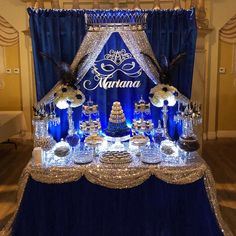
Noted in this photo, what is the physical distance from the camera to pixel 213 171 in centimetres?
518

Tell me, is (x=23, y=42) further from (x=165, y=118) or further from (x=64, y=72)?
(x=165, y=118)

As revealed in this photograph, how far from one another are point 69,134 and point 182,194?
1.19 m

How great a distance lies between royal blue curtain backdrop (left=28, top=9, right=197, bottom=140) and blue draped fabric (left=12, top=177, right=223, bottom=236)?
780mm

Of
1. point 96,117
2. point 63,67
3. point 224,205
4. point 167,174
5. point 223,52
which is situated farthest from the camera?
point 223,52

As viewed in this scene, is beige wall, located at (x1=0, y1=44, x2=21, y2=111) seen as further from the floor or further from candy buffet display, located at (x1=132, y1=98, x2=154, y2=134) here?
candy buffet display, located at (x1=132, y1=98, x2=154, y2=134)

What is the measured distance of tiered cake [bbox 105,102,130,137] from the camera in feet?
10.9

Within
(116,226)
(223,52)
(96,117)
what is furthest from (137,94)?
(223,52)

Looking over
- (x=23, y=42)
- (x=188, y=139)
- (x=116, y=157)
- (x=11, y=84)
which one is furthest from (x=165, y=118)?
(x=11, y=84)

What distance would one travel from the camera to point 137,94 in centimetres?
361

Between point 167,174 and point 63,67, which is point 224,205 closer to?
point 167,174

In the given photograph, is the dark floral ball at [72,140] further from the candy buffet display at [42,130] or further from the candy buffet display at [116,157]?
the candy buffet display at [116,157]

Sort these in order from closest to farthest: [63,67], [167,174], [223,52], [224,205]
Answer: [167,174] → [63,67] → [224,205] → [223,52]

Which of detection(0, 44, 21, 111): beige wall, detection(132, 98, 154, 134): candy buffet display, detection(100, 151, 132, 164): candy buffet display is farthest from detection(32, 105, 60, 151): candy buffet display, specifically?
detection(0, 44, 21, 111): beige wall

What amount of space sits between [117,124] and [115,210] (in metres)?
0.78
